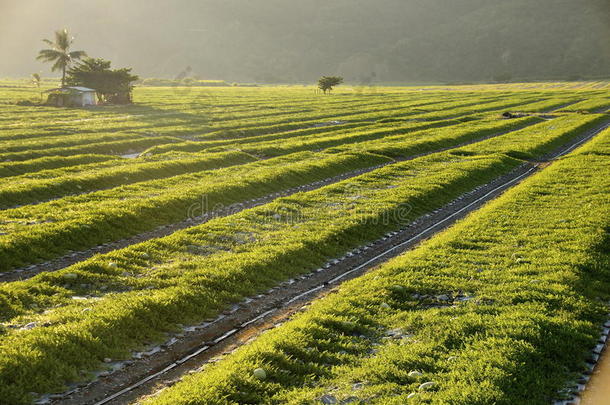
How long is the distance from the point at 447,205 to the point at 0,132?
47.4 meters

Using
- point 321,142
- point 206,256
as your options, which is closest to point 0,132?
point 321,142

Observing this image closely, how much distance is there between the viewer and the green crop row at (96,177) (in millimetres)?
26078

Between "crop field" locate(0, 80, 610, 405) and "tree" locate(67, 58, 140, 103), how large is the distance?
67.5 m

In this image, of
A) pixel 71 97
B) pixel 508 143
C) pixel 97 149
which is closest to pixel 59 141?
pixel 97 149

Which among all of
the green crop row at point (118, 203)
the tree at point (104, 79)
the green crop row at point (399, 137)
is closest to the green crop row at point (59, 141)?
the green crop row at point (399, 137)

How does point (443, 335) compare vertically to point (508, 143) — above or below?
below

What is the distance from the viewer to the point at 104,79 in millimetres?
94938

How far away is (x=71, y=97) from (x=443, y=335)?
305ft

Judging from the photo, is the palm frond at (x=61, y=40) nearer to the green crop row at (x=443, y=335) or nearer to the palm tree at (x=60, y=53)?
the palm tree at (x=60, y=53)

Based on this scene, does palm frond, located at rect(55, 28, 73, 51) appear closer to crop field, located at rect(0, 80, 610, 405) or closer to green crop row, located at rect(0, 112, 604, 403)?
crop field, located at rect(0, 80, 610, 405)

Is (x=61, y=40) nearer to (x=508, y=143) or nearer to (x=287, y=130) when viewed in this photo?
(x=287, y=130)

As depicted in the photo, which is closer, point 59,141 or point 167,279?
point 167,279

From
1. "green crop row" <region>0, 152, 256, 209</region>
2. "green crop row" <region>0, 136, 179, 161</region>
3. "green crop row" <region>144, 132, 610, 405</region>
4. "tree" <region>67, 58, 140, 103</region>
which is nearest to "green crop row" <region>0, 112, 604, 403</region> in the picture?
"green crop row" <region>144, 132, 610, 405</region>

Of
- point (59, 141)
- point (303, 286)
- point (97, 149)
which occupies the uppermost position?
point (59, 141)
